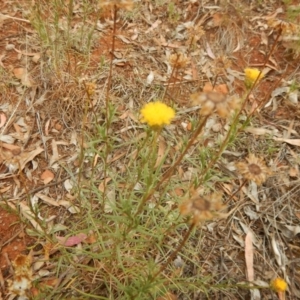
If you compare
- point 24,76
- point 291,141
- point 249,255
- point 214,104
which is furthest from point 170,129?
point 214,104

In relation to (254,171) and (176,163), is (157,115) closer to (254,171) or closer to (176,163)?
(176,163)

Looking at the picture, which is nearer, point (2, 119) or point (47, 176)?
point (47, 176)

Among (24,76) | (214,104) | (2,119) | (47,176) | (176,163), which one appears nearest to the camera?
(214,104)

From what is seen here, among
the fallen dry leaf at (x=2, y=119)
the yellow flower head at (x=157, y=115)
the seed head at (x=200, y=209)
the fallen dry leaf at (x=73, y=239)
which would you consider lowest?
the fallen dry leaf at (x=73, y=239)

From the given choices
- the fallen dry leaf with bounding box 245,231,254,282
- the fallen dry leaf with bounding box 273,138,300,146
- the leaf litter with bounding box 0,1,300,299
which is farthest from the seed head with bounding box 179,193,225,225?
the fallen dry leaf with bounding box 273,138,300,146

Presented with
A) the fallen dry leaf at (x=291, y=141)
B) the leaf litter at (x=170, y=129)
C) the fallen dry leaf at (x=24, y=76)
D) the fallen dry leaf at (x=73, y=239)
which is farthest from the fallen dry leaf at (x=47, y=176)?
the fallen dry leaf at (x=291, y=141)

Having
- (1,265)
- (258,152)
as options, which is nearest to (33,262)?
(1,265)

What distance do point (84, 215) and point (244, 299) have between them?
2.57 ft

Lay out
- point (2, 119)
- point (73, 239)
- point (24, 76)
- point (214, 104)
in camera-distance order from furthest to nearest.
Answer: point (24, 76), point (2, 119), point (73, 239), point (214, 104)

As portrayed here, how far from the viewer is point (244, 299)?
163 centimetres

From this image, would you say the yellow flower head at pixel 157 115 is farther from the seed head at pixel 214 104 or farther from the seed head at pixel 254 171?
the seed head at pixel 254 171

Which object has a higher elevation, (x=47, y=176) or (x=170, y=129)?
(x=170, y=129)

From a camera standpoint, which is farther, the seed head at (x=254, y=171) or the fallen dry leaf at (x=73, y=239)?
the fallen dry leaf at (x=73, y=239)

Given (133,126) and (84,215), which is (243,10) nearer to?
(133,126)
